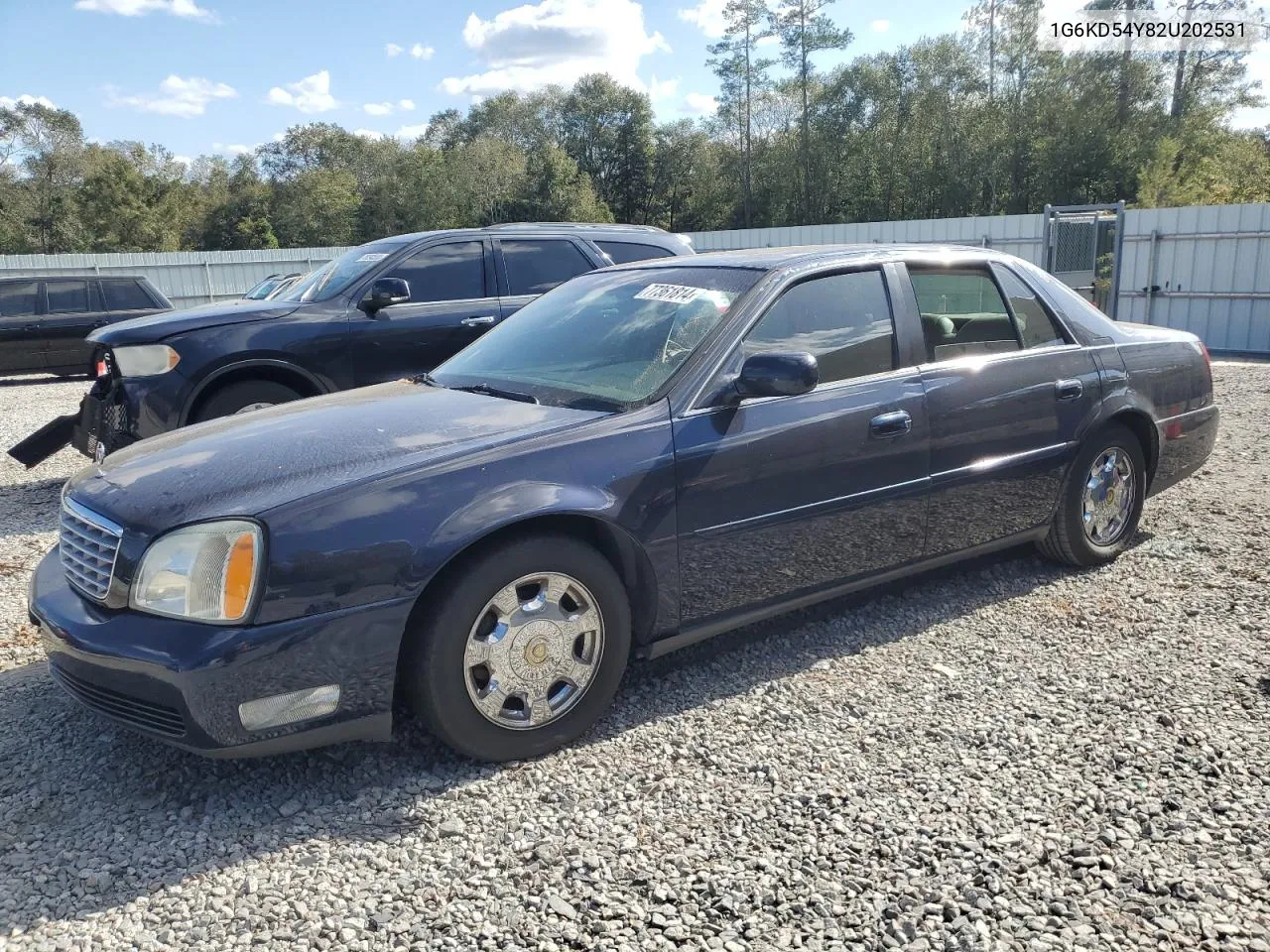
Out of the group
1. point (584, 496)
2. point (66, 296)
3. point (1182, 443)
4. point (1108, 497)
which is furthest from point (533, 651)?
point (66, 296)

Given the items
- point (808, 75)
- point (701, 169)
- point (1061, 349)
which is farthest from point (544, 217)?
point (1061, 349)

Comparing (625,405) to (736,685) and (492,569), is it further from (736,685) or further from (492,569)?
(736,685)

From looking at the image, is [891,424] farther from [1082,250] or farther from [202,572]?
[1082,250]

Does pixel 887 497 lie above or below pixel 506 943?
above

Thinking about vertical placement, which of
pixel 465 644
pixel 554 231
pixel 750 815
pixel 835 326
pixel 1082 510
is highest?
pixel 554 231

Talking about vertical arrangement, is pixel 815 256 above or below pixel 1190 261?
above

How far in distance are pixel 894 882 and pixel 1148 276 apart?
1705cm

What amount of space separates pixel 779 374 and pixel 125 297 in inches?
577

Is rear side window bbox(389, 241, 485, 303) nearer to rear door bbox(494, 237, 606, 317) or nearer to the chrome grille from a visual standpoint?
rear door bbox(494, 237, 606, 317)

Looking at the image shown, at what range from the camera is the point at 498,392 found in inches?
149

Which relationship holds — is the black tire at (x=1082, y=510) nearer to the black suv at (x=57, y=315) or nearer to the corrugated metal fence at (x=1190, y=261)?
the corrugated metal fence at (x=1190, y=261)

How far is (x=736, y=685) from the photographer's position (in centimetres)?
368

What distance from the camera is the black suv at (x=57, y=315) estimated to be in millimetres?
14469

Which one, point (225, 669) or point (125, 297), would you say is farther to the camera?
point (125, 297)
